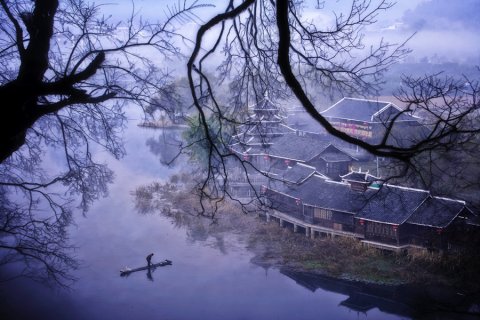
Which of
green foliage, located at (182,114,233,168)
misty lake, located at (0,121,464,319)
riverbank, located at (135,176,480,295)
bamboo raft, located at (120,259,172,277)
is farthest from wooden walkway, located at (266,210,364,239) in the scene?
green foliage, located at (182,114,233,168)

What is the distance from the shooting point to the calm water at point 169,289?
6.59 metres

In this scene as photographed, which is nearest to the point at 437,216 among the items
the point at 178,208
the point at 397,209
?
the point at 397,209

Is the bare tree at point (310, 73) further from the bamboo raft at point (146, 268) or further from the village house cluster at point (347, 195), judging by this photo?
the bamboo raft at point (146, 268)

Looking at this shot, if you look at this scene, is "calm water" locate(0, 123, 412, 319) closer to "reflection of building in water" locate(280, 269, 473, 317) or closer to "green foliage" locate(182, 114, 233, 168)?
"reflection of building in water" locate(280, 269, 473, 317)

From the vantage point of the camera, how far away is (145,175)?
14.0m

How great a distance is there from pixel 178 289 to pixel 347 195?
4.45 metres

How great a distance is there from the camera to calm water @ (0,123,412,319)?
6.59 metres

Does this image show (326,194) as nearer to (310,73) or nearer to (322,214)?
(322,214)

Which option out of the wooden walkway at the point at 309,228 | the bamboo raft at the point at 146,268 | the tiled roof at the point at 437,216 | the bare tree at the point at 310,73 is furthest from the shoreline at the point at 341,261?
the bare tree at the point at 310,73

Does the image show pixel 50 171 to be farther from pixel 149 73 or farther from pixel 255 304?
pixel 149 73

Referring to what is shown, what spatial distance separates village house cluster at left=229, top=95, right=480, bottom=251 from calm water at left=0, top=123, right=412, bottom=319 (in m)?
1.71

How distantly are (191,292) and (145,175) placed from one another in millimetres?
7488

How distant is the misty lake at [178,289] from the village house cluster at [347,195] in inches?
63.2

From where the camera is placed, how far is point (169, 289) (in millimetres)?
7328
